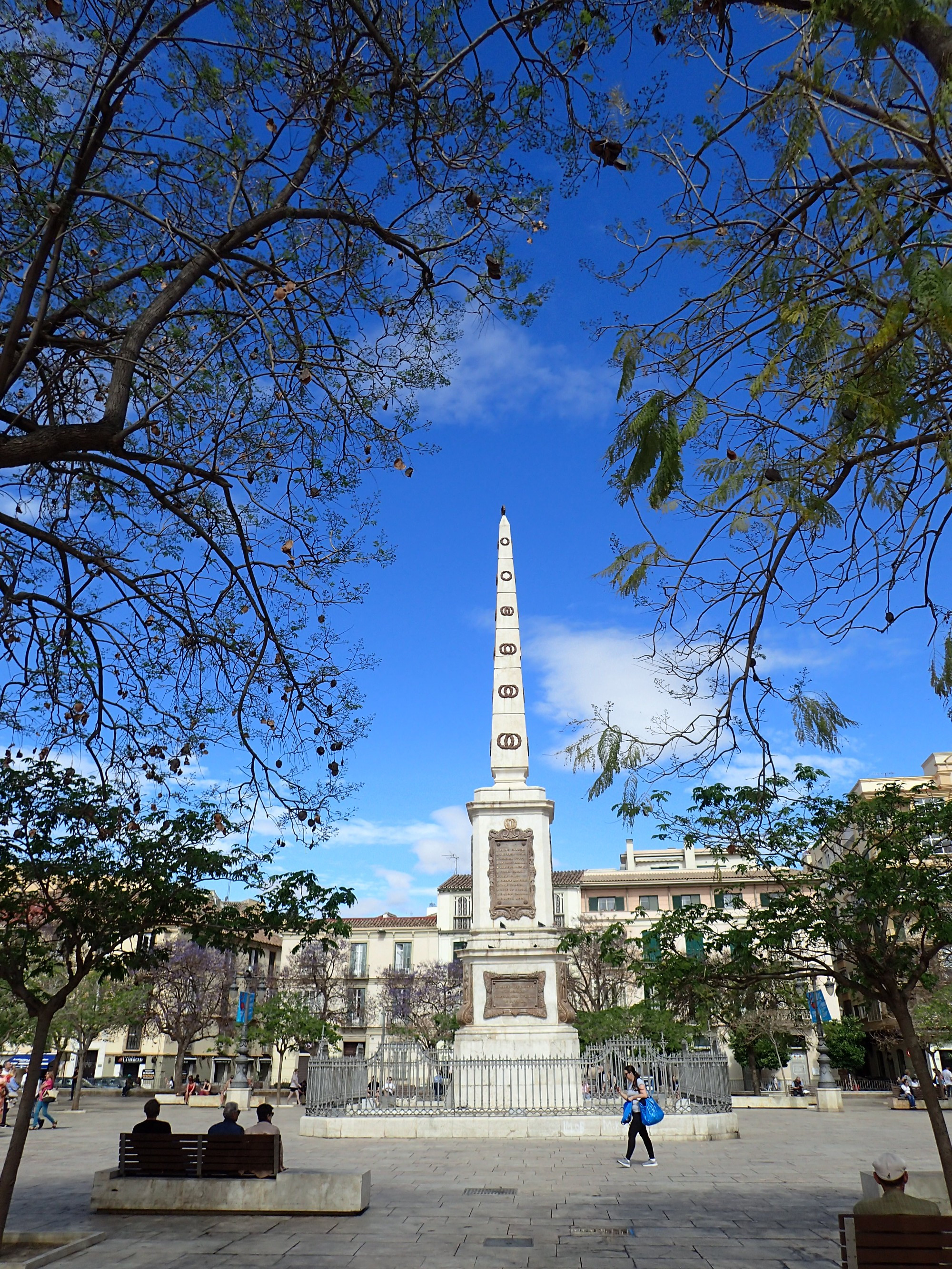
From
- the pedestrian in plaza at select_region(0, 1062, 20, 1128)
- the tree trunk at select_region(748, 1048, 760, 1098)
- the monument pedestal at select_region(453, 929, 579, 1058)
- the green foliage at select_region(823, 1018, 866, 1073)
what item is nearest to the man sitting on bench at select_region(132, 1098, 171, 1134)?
the monument pedestal at select_region(453, 929, 579, 1058)

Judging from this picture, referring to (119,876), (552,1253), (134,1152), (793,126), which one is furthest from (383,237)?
(134,1152)

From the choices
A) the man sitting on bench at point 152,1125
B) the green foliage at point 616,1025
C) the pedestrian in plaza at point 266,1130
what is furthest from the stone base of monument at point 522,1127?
the green foliage at point 616,1025

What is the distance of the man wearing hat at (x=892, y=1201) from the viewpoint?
5523 mm

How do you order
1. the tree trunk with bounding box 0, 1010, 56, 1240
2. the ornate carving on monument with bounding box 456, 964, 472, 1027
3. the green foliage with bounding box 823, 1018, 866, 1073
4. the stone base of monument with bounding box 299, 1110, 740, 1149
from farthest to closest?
the green foliage with bounding box 823, 1018, 866, 1073 → the ornate carving on monument with bounding box 456, 964, 472, 1027 → the stone base of monument with bounding box 299, 1110, 740, 1149 → the tree trunk with bounding box 0, 1010, 56, 1240

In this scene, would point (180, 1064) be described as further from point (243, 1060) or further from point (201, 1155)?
point (201, 1155)

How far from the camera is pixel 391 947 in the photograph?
59156 mm

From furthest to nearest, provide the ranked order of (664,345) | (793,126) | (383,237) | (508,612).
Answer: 1. (508,612)
2. (383,237)
3. (664,345)
4. (793,126)

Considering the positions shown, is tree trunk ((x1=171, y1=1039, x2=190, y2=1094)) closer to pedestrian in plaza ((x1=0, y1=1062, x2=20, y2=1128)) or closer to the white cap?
pedestrian in plaza ((x1=0, y1=1062, x2=20, y2=1128))

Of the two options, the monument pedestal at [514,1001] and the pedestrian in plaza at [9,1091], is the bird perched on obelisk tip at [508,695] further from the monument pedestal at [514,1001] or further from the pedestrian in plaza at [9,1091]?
the pedestrian in plaza at [9,1091]

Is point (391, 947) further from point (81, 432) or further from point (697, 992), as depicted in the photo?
point (81, 432)

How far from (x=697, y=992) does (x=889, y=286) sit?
673 cm

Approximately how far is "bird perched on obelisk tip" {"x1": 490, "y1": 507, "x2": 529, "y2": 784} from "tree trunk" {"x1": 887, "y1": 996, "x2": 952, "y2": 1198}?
15.8 metres

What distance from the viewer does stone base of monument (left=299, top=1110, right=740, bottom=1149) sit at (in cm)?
1819

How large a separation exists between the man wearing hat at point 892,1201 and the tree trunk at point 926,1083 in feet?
8.24
